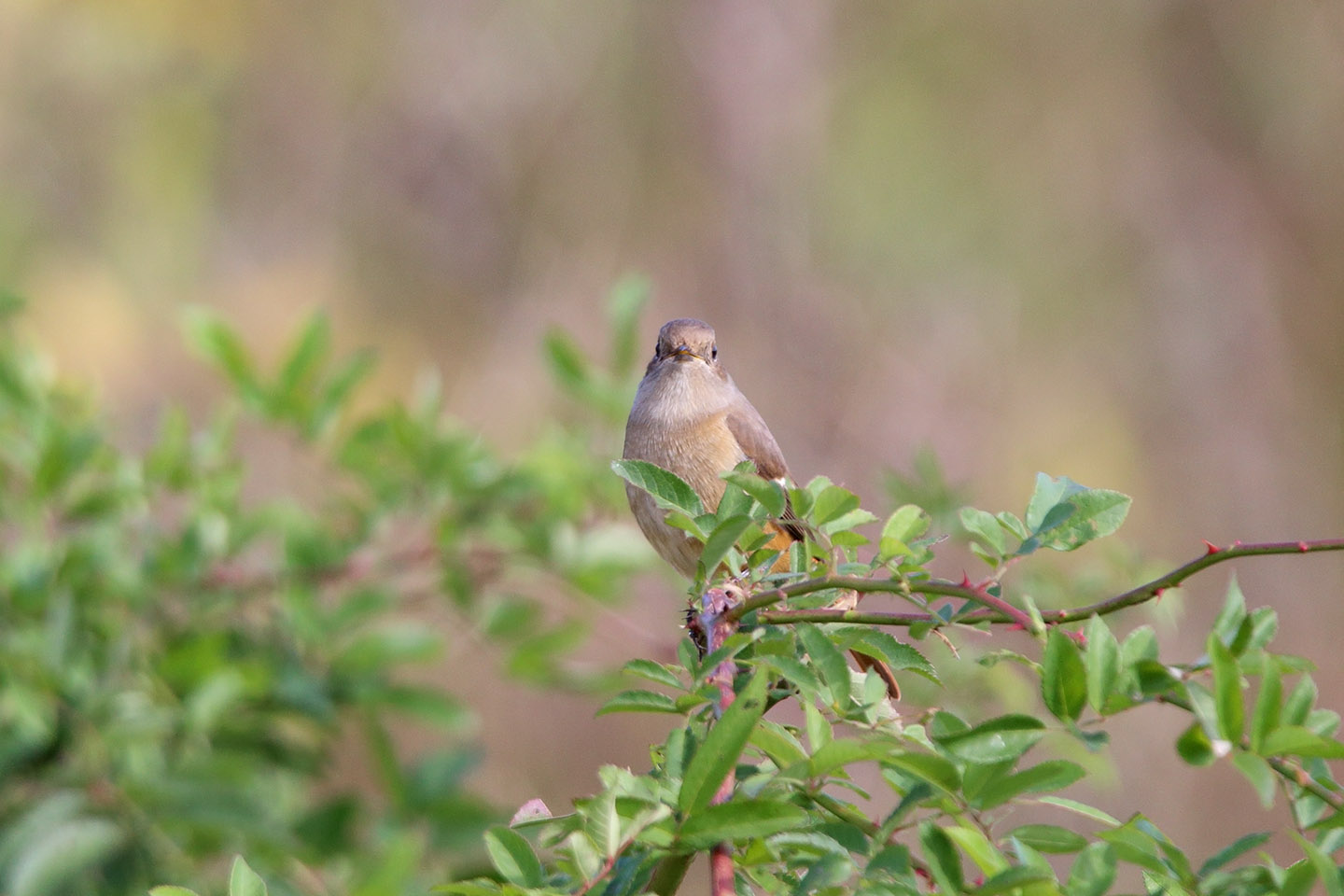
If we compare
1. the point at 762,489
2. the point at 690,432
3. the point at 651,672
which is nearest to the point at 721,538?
the point at 762,489

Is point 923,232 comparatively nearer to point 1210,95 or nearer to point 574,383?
point 1210,95

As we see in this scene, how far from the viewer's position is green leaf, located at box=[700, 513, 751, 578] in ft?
4.81

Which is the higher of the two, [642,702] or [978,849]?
[642,702]

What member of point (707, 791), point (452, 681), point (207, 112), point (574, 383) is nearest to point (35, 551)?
point (574, 383)

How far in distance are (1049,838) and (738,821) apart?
1.10 ft

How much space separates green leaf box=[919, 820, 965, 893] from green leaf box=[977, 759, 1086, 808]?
6 cm

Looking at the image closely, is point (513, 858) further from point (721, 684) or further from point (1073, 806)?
point (1073, 806)

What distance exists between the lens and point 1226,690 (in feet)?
4.01

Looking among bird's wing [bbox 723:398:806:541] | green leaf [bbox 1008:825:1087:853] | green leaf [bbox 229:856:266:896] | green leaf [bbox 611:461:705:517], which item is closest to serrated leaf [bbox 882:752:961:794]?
green leaf [bbox 1008:825:1087:853]

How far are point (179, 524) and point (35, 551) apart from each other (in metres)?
0.43

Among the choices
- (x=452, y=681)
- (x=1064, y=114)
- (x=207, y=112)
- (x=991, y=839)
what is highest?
(x=1064, y=114)

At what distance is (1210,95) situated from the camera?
29.0 feet

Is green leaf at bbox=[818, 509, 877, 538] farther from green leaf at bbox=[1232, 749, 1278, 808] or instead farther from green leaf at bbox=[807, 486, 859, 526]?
green leaf at bbox=[1232, 749, 1278, 808]

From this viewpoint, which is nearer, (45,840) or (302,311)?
(45,840)
